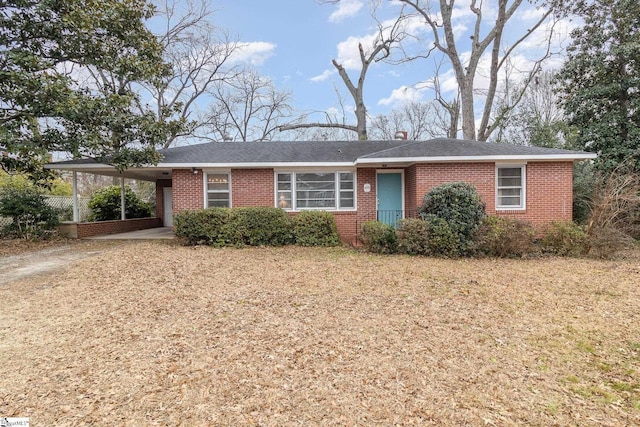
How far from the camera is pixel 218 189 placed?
37.2ft

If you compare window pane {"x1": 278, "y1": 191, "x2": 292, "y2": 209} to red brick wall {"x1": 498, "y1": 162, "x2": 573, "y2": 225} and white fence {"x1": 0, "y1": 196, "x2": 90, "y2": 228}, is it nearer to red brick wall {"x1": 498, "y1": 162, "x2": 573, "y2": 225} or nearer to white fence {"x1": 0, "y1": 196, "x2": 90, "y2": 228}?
red brick wall {"x1": 498, "y1": 162, "x2": 573, "y2": 225}

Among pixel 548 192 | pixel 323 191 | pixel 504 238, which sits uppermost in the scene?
pixel 323 191

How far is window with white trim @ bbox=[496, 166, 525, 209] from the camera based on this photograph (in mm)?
10439

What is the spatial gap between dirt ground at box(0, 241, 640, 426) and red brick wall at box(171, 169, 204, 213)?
490 cm

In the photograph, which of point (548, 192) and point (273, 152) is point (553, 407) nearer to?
point (548, 192)

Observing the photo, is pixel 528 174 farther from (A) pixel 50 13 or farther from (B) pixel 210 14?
(B) pixel 210 14

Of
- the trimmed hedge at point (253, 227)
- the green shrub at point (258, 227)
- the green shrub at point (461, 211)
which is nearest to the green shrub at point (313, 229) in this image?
the trimmed hedge at point (253, 227)

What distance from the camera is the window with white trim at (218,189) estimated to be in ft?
37.1

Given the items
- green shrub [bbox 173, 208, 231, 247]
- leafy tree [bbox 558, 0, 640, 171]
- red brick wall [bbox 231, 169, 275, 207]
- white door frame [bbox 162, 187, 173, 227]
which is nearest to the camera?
green shrub [bbox 173, 208, 231, 247]

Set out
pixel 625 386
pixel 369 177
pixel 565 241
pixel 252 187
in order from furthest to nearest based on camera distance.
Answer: pixel 369 177, pixel 252 187, pixel 565 241, pixel 625 386

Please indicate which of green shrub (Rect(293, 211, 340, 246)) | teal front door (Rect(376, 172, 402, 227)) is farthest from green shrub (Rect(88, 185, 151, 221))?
teal front door (Rect(376, 172, 402, 227))

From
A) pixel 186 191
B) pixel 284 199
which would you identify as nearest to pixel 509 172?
pixel 284 199

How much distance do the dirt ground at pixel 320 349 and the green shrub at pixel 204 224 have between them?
3300 mm

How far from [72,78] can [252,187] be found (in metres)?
6.20
